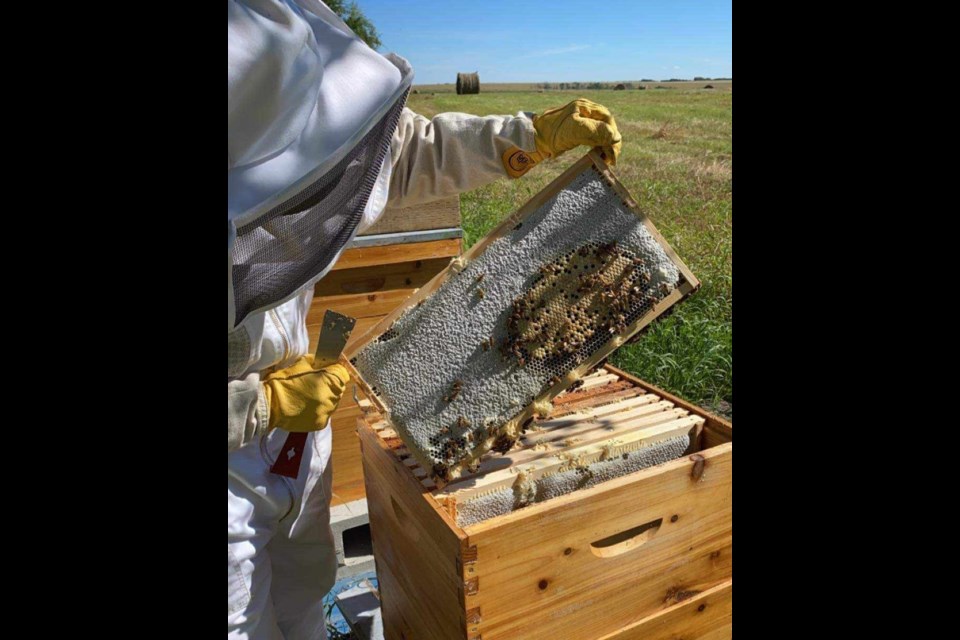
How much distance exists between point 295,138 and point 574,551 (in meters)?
1.15

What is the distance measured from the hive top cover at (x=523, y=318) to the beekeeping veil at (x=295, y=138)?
0.39 metres

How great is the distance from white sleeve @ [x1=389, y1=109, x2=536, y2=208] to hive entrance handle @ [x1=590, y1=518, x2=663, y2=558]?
3.52 feet

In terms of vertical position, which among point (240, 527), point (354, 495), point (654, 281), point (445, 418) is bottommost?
point (354, 495)

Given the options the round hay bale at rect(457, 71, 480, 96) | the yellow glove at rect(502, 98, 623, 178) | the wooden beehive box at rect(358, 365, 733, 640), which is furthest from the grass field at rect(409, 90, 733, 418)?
the round hay bale at rect(457, 71, 480, 96)

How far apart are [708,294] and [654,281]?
4596 millimetres

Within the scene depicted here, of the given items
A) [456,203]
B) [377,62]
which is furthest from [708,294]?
[377,62]

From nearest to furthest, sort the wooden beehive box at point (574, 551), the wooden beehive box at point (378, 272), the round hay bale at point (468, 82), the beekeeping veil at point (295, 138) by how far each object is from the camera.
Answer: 1. the beekeeping veil at point (295, 138)
2. the wooden beehive box at point (574, 551)
3. the wooden beehive box at point (378, 272)
4. the round hay bale at point (468, 82)

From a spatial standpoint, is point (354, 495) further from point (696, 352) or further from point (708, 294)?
point (708, 294)

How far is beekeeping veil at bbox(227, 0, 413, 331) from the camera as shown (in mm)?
1354

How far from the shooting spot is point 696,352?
17.0 ft

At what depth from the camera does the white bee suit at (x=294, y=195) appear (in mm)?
1378

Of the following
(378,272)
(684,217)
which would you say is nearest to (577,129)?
(378,272)

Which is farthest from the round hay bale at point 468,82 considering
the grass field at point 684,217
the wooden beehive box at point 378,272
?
the wooden beehive box at point 378,272

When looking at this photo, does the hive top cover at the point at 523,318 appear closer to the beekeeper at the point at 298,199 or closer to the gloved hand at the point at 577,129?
the gloved hand at the point at 577,129
